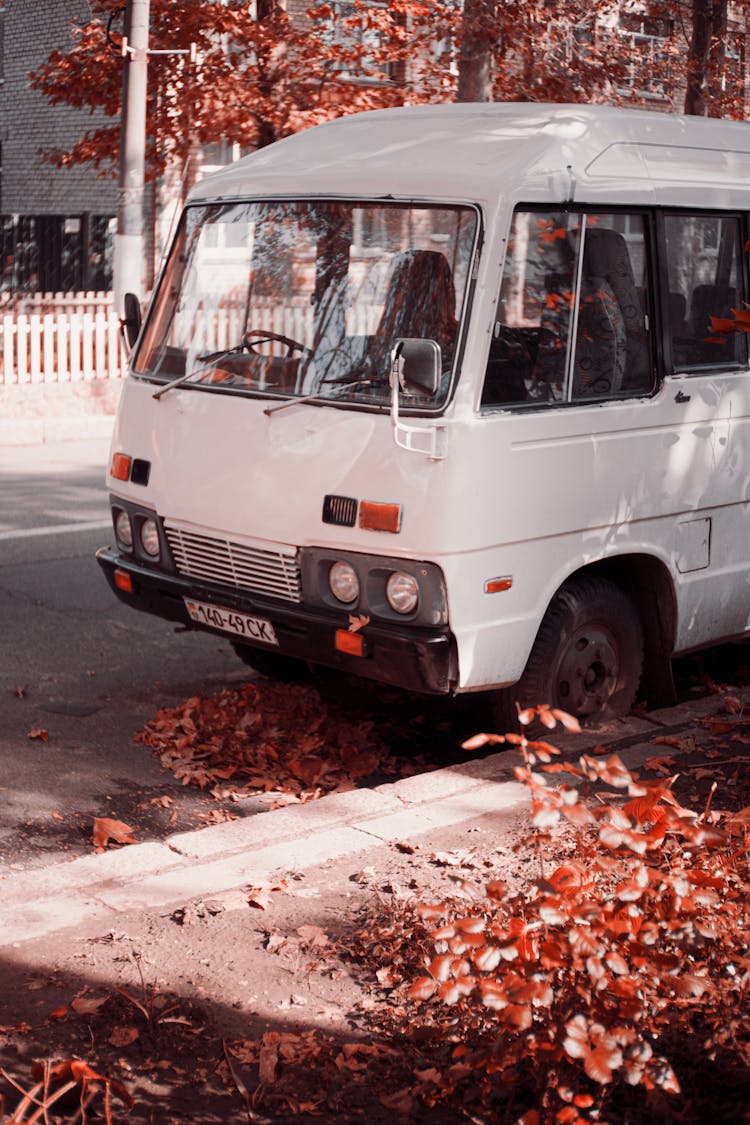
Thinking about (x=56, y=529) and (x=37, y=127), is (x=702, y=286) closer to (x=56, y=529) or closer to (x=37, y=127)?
(x=56, y=529)

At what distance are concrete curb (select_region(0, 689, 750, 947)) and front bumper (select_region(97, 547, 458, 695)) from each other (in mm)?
404

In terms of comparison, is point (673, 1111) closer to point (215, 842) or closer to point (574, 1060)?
point (574, 1060)

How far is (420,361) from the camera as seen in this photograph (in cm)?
523

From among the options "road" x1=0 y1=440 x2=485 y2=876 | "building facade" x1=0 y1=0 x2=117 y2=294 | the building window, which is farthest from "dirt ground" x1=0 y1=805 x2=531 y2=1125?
"building facade" x1=0 y1=0 x2=117 y2=294

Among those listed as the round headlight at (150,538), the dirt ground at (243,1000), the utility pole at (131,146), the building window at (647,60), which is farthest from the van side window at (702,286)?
the utility pole at (131,146)

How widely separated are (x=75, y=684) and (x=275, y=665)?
1.01 meters

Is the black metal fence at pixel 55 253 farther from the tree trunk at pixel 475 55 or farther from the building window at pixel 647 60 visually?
the tree trunk at pixel 475 55

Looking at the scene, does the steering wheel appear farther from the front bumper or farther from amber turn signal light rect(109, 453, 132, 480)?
the front bumper

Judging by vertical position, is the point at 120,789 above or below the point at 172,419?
below

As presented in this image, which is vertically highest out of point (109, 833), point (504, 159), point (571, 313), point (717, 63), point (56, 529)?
point (717, 63)

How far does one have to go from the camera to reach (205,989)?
404cm

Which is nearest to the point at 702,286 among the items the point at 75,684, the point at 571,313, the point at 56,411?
the point at 571,313

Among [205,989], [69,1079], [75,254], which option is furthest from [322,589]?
[75,254]

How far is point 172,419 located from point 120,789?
5.04 ft
